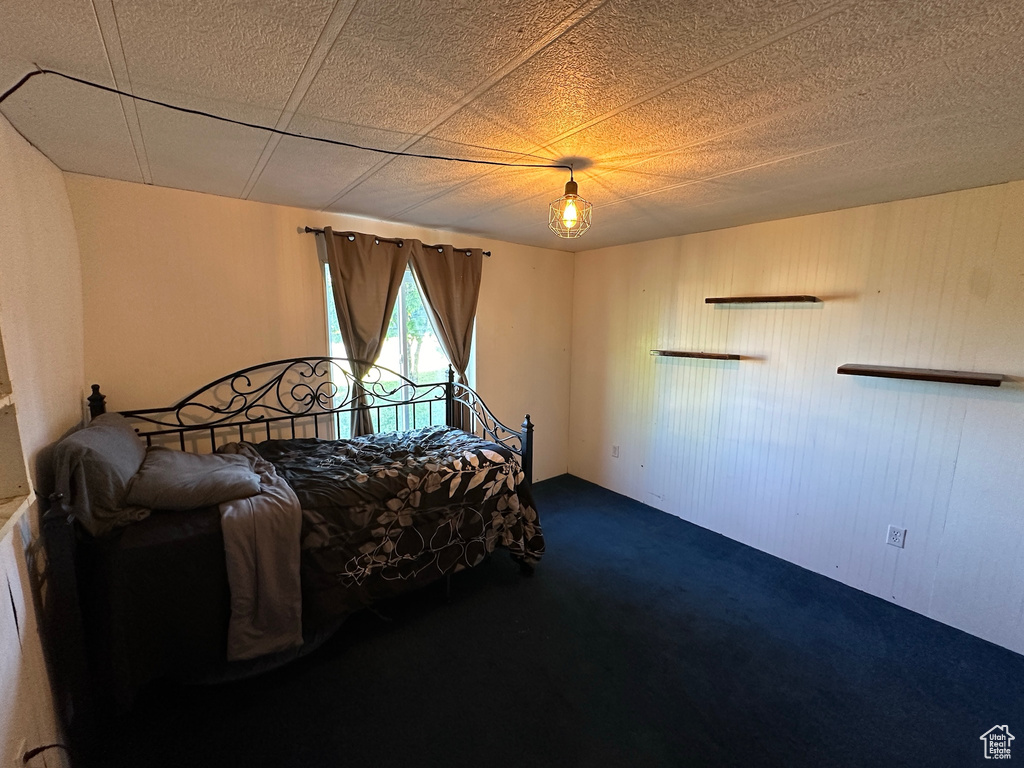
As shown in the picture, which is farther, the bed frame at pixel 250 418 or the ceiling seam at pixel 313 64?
the bed frame at pixel 250 418

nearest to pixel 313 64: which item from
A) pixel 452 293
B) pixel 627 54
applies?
pixel 627 54

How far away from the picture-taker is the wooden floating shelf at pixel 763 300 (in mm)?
2455

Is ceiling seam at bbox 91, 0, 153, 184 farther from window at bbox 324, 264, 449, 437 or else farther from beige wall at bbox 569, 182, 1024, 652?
beige wall at bbox 569, 182, 1024, 652

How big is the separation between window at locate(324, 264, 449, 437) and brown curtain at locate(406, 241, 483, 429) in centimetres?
11

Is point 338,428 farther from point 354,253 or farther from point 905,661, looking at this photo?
point 905,661

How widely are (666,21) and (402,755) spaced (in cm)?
228

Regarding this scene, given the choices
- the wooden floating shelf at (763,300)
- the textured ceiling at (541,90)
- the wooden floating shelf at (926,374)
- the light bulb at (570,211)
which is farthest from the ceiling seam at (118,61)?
the wooden floating shelf at (926,374)

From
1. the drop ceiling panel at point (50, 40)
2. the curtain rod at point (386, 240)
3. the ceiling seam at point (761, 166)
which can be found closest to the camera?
the drop ceiling panel at point (50, 40)

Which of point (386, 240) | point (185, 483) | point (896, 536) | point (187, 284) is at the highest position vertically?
point (386, 240)

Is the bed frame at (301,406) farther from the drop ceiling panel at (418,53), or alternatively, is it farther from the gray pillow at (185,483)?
the drop ceiling panel at (418,53)

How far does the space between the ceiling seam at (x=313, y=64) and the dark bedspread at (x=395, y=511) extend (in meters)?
1.42

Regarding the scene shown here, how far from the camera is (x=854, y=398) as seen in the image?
2375 millimetres

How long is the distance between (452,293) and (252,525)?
2014mm

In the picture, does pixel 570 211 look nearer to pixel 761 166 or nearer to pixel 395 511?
pixel 761 166
